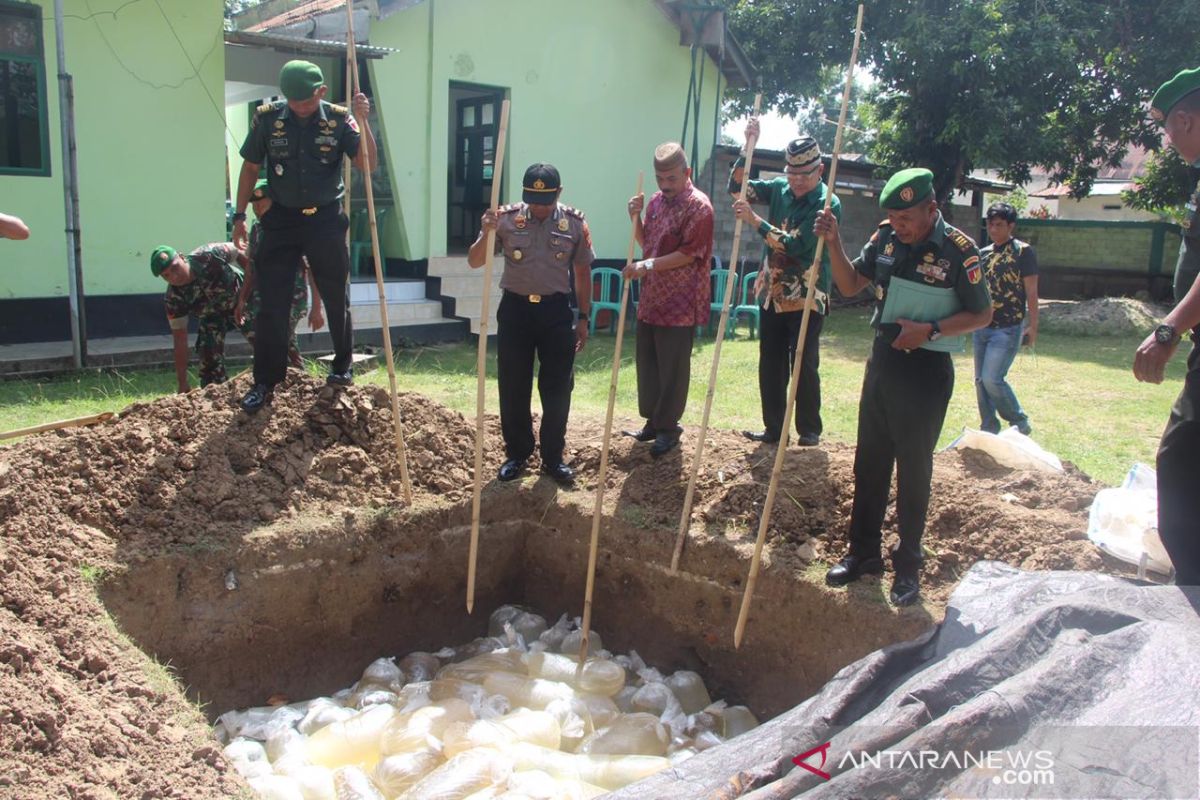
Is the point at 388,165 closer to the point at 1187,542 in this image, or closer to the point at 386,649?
the point at 386,649

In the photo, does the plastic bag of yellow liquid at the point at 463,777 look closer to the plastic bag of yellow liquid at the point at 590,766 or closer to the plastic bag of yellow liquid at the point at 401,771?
the plastic bag of yellow liquid at the point at 401,771

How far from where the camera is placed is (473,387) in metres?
8.09

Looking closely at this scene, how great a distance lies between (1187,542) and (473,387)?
19.0ft

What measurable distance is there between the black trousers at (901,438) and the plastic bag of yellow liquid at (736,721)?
3.22 ft

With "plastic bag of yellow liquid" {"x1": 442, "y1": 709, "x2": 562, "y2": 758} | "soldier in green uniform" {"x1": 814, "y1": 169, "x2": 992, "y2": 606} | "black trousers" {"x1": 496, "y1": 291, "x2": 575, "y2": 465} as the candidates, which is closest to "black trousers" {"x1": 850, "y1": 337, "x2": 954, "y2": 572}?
"soldier in green uniform" {"x1": 814, "y1": 169, "x2": 992, "y2": 606}

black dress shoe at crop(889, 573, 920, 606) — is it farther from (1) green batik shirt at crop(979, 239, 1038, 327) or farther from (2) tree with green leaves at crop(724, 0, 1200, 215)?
(2) tree with green leaves at crop(724, 0, 1200, 215)

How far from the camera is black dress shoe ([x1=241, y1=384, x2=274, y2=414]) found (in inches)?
195

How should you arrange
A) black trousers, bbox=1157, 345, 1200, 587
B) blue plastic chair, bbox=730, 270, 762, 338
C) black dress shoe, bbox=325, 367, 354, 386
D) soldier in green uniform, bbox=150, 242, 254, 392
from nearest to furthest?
black trousers, bbox=1157, 345, 1200, 587 < black dress shoe, bbox=325, 367, 354, 386 < soldier in green uniform, bbox=150, 242, 254, 392 < blue plastic chair, bbox=730, 270, 762, 338

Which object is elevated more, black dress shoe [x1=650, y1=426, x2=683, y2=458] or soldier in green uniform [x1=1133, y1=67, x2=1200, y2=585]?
soldier in green uniform [x1=1133, y1=67, x2=1200, y2=585]

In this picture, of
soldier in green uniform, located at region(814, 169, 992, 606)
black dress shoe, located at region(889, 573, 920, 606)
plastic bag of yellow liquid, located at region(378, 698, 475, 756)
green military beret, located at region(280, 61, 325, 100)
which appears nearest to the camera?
soldier in green uniform, located at region(814, 169, 992, 606)

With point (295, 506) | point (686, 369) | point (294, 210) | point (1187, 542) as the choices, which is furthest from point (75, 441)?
point (1187, 542)

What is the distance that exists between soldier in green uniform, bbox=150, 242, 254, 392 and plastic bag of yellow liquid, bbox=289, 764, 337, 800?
3199 millimetres

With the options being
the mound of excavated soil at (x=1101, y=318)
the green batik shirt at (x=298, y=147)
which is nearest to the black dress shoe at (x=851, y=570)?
the green batik shirt at (x=298, y=147)

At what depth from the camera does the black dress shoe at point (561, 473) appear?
5273 mm
